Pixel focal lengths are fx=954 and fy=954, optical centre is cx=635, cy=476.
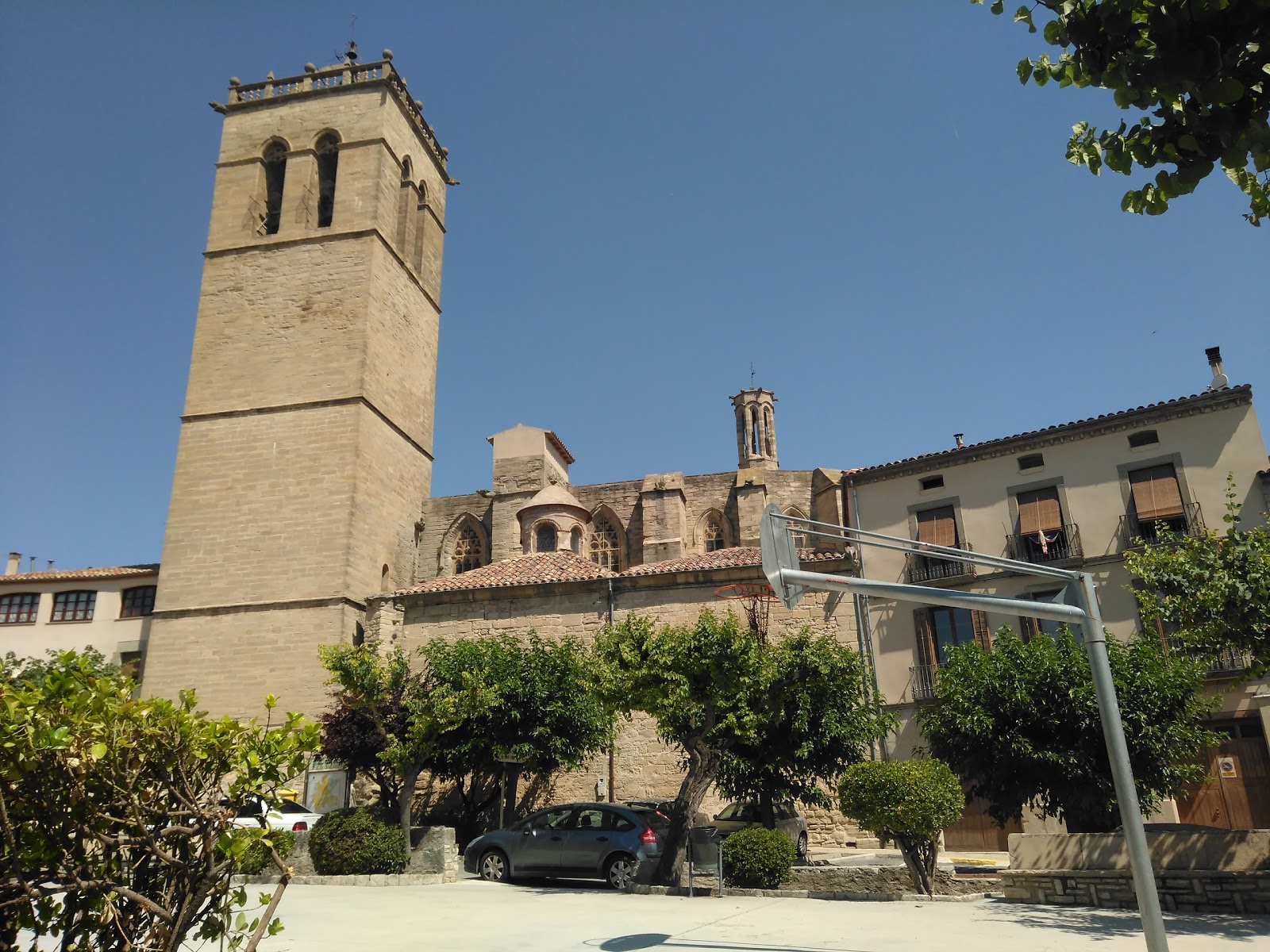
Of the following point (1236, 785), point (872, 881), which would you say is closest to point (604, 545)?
point (1236, 785)

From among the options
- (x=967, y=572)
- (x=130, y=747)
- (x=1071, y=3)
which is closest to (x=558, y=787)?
(x=967, y=572)

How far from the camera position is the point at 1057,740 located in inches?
521

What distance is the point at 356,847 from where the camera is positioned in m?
14.0

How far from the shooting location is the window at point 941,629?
66.5 feet

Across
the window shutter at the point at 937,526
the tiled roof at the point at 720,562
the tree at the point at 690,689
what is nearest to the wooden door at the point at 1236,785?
the window shutter at the point at 937,526

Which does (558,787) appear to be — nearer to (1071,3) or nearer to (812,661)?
(812,661)

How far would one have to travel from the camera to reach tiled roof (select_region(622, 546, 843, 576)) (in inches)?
784

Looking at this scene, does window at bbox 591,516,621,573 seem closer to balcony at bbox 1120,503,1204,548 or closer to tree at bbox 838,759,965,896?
balcony at bbox 1120,503,1204,548

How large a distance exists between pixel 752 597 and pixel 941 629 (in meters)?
5.49

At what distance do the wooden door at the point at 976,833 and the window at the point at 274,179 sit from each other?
25.0 m

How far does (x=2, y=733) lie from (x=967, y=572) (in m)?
19.7

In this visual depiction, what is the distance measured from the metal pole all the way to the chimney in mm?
16771

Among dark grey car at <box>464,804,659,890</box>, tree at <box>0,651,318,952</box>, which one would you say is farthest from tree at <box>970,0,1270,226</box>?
dark grey car at <box>464,804,659,890</box>

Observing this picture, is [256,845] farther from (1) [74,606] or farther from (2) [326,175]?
(2) [326,175]
